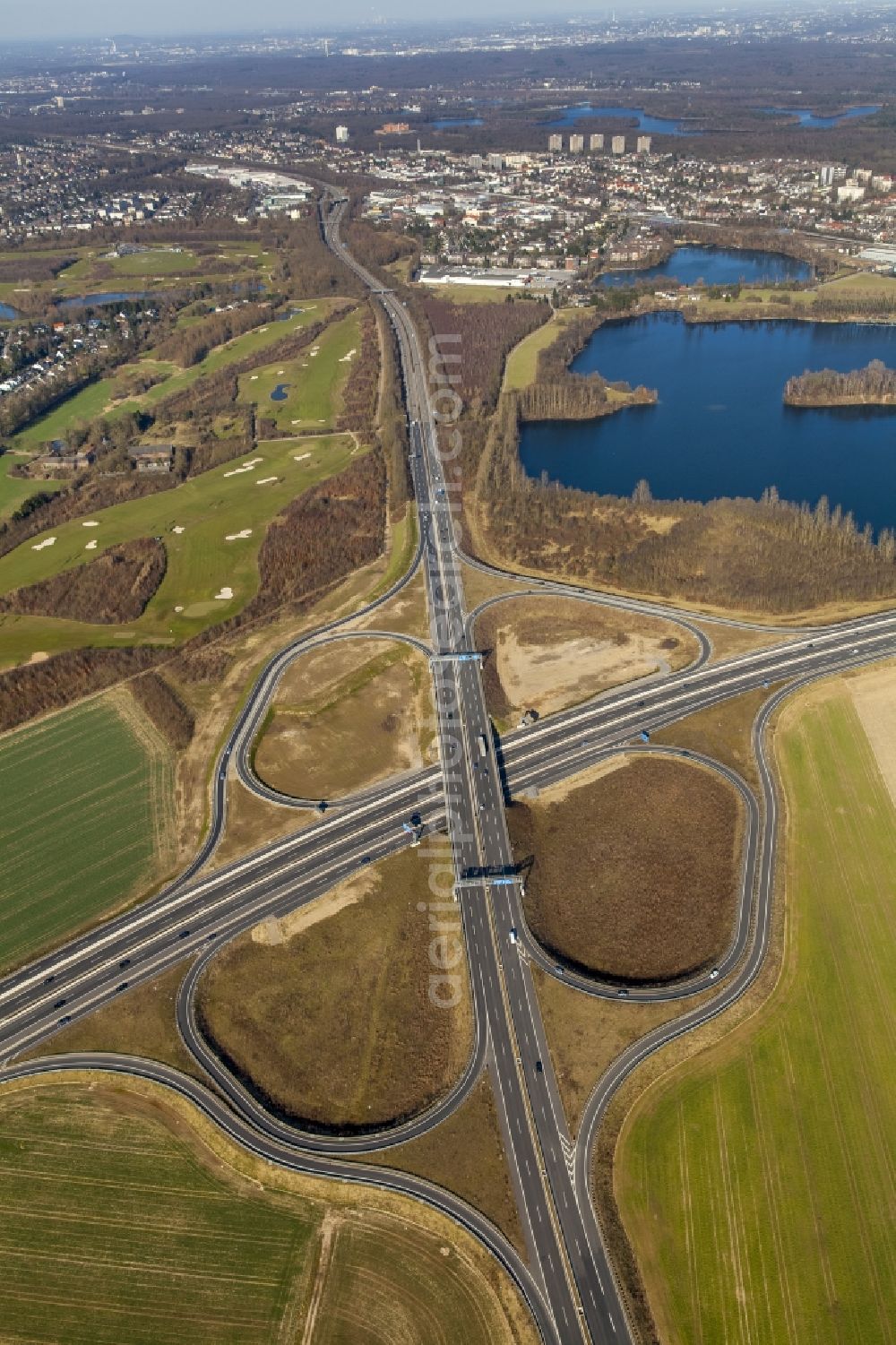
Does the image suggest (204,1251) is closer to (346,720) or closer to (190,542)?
(346,720)

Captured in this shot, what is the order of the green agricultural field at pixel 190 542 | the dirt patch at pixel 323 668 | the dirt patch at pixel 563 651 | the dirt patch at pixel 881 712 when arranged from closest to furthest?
the dirt patch at pixel 881 712, the dirt patch at pixel 563 651, the dirt patch at pixel 323 668, the green agricultural field at pixel 190 542

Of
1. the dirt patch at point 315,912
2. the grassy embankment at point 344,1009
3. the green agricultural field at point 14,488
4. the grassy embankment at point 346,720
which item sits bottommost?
the grassy embankment at point 344,1009

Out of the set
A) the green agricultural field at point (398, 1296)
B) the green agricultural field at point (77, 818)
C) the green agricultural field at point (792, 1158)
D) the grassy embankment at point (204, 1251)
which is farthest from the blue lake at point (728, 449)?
the green agricultural field at point (398, 1296)

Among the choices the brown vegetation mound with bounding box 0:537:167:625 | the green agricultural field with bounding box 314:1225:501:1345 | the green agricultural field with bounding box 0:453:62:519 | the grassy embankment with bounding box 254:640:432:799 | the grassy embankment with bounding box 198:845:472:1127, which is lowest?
the green agricultural field with bounding box 314:1225:501:1345

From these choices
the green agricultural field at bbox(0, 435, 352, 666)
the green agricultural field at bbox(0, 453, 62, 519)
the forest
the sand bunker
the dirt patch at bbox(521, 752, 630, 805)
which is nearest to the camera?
the dirt patch at bbox(521, 752, 630, 805)

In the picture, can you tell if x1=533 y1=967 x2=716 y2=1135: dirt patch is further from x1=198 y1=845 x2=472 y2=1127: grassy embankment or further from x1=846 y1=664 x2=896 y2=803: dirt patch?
x1=846 y1=664 x2=896 y2=803: dirt patch

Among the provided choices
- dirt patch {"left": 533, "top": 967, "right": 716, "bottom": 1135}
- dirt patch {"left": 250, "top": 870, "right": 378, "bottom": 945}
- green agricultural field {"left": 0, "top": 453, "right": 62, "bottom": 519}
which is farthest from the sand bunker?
dirt patch {"left": 533, "top": 967, "right": 716, "bottom": 1135}

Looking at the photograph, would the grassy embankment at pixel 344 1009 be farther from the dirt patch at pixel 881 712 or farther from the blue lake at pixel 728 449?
the blue lake at pixel 728 449

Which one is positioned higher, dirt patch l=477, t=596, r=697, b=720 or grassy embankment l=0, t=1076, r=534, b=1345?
dirt patch l=477, t=596, r=697, b=720
